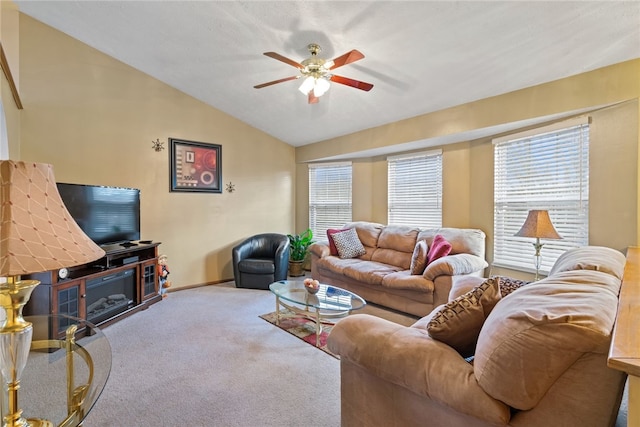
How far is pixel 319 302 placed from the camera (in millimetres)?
3006

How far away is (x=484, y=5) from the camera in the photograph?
2.27m

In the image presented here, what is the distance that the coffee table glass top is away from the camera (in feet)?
9.50

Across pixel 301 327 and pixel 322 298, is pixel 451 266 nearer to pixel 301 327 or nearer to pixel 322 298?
pixel 322 298

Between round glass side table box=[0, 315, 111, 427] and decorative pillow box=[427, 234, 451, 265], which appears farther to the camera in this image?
decorative pillow box=[427, 234, 451, 265]

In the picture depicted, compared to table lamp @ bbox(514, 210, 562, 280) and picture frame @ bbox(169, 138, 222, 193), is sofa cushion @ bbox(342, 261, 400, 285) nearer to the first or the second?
table lamp @ bbox(514, 210, 562, 280)

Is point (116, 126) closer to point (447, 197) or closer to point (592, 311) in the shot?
point (447, 197)

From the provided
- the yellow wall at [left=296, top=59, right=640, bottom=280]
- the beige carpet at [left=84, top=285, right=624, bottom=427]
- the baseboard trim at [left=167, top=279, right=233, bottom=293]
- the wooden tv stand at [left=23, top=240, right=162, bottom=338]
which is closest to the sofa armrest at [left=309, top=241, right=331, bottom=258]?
the beige carpet at [left=84, top=285, right=624, bottom=427]

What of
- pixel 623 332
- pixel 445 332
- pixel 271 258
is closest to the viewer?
pixel 623 332

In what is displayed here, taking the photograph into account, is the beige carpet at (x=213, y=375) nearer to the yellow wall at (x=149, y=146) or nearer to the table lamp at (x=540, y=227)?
the yellow wall at (x=149, y=146)

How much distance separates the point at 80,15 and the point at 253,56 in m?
1.78

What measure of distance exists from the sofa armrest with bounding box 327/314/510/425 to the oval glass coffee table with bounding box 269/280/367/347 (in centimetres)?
128

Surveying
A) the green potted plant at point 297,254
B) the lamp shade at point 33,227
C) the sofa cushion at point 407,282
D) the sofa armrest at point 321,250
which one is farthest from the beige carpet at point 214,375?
the green potted plant at point 297,254

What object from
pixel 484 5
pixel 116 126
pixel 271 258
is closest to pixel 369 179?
pixel 271 258

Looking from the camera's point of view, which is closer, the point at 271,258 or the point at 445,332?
the point at 445,332
